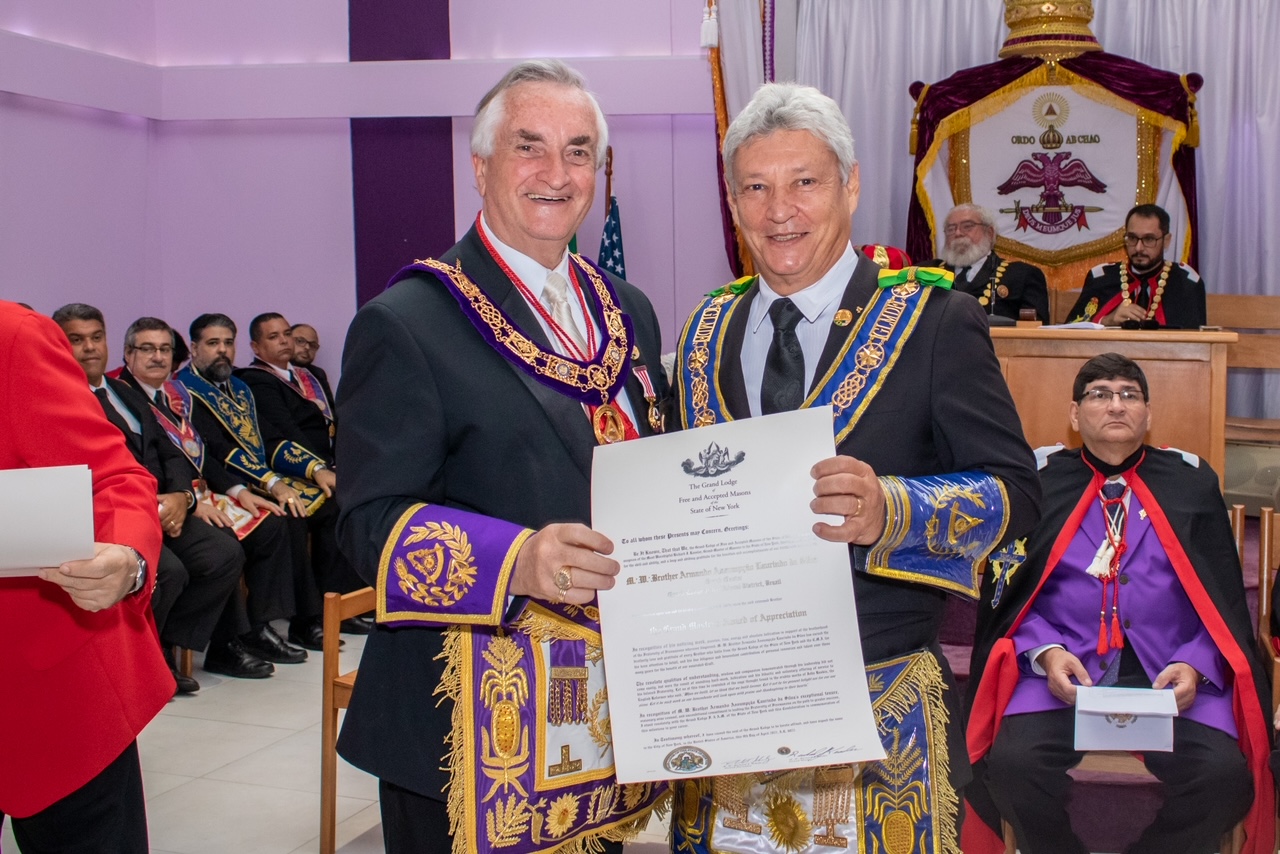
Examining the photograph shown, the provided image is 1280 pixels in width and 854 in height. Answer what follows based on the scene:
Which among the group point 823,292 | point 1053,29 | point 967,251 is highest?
point 1053,29

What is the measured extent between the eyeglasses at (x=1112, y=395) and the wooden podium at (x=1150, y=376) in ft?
3.13

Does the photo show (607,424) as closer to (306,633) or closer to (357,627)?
(306,633)

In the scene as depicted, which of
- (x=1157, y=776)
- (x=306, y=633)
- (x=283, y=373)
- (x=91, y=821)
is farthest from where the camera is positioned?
(x=283, y=373)

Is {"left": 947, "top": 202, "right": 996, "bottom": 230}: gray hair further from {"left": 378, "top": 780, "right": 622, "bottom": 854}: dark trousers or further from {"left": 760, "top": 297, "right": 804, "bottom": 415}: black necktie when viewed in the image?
{"left": 378, "top": 780, "right": 622, "bottom": 854}: dark trousers

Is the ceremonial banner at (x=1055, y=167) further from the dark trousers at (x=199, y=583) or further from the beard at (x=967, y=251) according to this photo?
the dark trousers at (x=199, y=583)

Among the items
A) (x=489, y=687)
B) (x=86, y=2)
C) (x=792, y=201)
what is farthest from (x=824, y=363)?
(x=86, y=2)

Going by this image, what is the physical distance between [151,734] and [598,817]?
142 inches

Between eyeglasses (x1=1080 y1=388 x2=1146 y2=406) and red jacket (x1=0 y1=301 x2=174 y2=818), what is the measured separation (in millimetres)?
2693

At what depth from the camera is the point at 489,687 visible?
1794 millimetres

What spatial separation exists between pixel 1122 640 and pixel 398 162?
6121 mm

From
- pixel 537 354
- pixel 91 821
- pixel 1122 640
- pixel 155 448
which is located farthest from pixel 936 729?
pixel 155 448

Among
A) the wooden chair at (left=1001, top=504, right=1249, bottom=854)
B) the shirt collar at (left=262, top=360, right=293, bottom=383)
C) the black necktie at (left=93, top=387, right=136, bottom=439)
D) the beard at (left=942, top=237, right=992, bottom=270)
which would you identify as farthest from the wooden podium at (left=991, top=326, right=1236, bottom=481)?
the shirt collar at (left=262, top=360, right=293, bottom=383)

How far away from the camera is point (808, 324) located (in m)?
1.89

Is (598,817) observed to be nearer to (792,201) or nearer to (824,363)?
(824,363)
